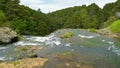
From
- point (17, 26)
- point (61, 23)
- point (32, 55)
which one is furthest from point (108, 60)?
point (61, 23)

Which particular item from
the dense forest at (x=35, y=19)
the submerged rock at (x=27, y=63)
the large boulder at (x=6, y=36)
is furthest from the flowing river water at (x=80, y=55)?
the dense forest at (x=35, y=19)

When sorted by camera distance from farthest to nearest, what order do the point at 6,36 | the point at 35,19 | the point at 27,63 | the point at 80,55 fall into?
the point at 35,19
the point at 6,36
the point at 80,55
the point at 27,63

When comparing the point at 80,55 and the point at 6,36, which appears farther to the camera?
the point at 6,36

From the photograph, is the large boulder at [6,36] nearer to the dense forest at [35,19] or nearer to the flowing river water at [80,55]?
the flowing river water at [80,55]

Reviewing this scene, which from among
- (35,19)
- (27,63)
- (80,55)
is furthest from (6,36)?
(35,19)

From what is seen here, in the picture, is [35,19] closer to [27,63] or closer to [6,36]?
[6,36]

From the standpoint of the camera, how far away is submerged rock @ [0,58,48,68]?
2958 centimetres

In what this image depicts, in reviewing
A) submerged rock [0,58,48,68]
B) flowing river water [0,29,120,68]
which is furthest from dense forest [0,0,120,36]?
submerged rock [0,58,48,68]

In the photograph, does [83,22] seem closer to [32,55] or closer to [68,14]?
[68,14]

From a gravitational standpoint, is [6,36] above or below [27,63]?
above

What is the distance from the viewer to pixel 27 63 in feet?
100

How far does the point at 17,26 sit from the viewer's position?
84.4 m

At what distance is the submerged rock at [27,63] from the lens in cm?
2958

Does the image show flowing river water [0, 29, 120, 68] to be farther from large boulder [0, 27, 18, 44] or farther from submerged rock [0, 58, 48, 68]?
large boulder [0, 27, 18, 44]
